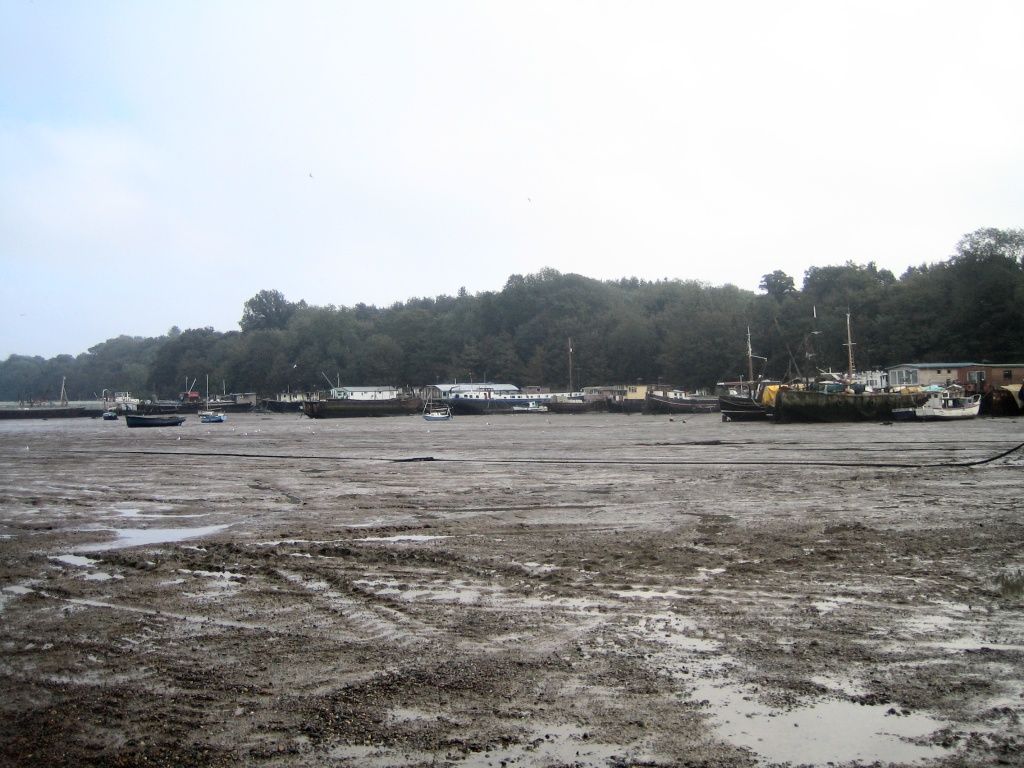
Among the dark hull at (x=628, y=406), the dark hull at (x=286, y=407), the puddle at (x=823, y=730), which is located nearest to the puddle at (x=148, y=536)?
the puddle at (x=823, y=730)

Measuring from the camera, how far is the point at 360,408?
3957 inches

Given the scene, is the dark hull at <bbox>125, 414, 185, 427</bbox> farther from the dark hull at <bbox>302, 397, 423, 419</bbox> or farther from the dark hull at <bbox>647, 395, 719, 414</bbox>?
the dark hull at <bbox>647, 395, 719, 414</bbox>

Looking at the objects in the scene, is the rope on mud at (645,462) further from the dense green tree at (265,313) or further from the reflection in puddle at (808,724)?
the dense green tree at (265,313)

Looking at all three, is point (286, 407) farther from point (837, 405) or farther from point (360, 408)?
point (837, 405)

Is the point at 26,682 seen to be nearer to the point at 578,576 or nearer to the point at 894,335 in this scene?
the point at 578,576

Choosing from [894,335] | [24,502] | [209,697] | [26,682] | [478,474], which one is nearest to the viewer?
[209,697]

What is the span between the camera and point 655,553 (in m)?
10.2

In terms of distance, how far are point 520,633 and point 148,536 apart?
7.73m

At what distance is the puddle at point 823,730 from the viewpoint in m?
4.57

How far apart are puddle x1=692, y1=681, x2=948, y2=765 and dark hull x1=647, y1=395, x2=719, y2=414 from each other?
79.7 meters

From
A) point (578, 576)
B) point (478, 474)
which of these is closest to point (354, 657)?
point (578, 576)

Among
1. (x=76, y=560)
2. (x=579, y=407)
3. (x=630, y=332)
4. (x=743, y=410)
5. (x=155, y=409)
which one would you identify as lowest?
(x=76, y=560)

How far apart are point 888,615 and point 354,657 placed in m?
4.35

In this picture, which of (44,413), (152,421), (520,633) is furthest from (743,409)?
(44,413)
